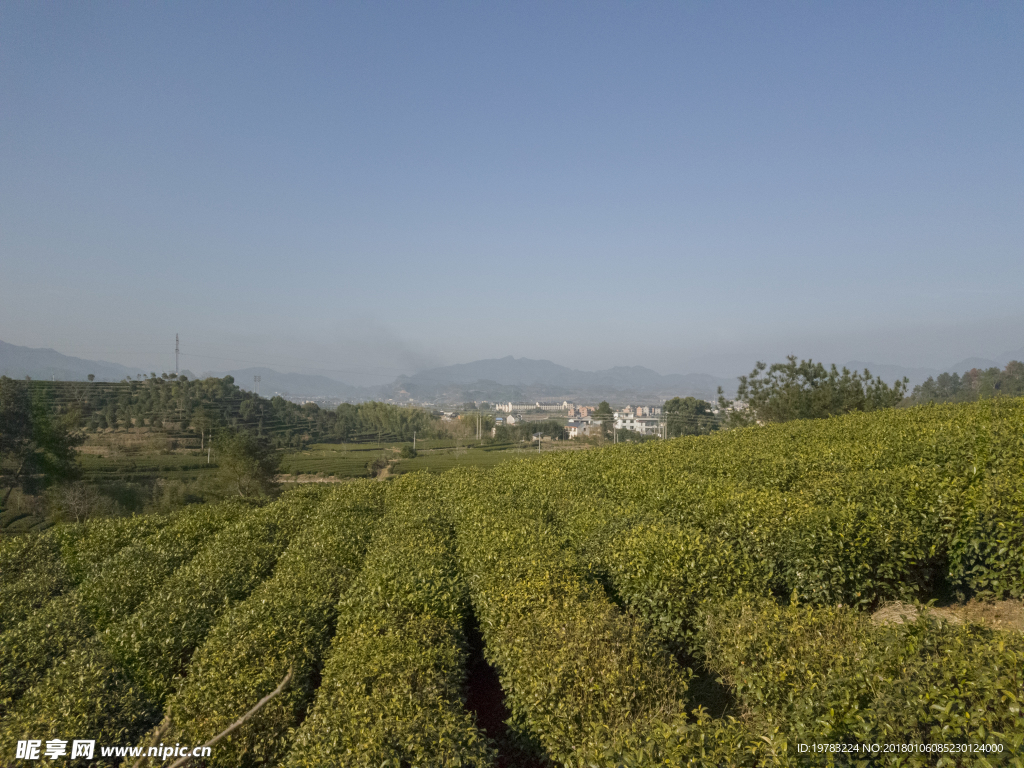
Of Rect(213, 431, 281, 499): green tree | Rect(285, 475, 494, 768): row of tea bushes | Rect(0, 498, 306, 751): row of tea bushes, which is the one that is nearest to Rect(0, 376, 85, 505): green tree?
Rect(213, 431, 281, 499): green tree

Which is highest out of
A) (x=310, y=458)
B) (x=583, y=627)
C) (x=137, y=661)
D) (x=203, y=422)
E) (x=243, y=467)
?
(x=583, y=627)

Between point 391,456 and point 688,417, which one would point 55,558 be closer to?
point 391,456

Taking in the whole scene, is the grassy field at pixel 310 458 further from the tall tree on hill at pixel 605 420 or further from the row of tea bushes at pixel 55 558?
the row of tea bushes at pixel 55 558

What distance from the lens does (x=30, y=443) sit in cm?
3509

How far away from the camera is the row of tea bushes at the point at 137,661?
495cm

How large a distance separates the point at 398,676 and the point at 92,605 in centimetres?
628

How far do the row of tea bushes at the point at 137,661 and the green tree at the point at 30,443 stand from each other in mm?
35527

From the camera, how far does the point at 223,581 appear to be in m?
8.46

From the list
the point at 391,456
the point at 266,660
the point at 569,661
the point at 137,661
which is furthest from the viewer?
the point at 391,456

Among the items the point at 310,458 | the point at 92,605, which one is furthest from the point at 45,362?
the point at 92,605

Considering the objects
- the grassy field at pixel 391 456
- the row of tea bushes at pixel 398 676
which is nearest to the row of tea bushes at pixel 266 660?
the row of tea bushes at pixel 398 676

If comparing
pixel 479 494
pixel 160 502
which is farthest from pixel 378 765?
pixel 160 502

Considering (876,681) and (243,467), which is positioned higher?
(876,681)

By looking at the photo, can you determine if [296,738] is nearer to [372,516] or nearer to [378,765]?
[378,765]
